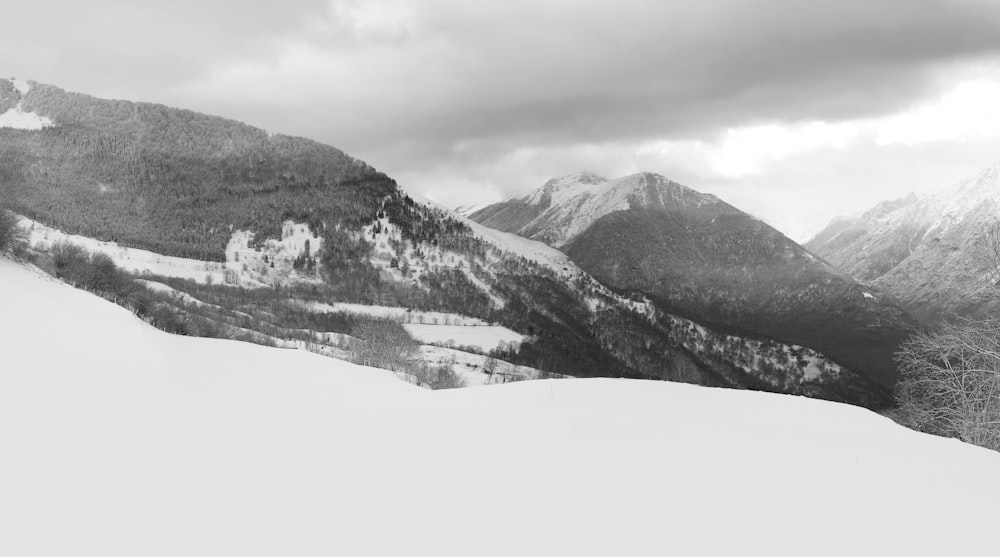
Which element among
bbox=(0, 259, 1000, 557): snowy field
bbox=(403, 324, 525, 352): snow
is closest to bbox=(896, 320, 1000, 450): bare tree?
bbox=(0, 259, 1000, 557): snowy field

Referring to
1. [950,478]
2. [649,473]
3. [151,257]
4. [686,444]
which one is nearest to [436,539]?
[649,473]

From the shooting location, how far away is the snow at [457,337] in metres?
180

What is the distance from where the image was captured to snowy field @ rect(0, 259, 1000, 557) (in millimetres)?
6723

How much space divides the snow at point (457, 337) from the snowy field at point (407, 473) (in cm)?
15978

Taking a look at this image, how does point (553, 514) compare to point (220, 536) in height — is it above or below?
above

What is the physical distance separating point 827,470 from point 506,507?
19.1 ft

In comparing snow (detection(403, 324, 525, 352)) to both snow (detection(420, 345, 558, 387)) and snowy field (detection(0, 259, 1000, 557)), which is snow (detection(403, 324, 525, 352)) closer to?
snow (detection(420, 345, 558, 387))

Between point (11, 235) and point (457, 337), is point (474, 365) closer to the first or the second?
point (457, 337)

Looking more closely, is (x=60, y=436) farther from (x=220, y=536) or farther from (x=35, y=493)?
(x=220, y=536)

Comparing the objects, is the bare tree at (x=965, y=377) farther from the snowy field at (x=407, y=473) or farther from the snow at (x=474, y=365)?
the snow at (x=474, y=365)

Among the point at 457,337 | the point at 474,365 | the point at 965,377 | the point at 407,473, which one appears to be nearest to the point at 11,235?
the point at 407,473

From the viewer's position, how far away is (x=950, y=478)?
10422 millimetres

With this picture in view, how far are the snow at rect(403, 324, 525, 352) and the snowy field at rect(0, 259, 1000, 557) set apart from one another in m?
160

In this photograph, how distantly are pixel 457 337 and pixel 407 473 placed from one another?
180 metres
